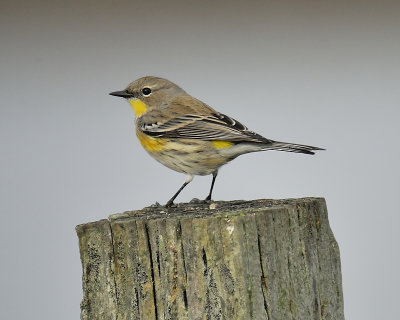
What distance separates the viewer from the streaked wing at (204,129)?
526 centimetres

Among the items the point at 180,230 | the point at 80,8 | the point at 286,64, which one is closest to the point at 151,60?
the point at 80,8

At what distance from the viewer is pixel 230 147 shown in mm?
5363

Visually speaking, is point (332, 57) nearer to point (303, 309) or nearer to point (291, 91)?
point (291, 91)

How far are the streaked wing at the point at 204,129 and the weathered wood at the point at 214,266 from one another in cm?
142

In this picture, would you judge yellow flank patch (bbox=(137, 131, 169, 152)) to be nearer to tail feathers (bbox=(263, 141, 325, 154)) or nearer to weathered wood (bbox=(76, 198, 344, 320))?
tail feathers (bbox=(263, 141, 325, 154))

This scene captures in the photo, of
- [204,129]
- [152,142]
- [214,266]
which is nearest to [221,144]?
[204,129]

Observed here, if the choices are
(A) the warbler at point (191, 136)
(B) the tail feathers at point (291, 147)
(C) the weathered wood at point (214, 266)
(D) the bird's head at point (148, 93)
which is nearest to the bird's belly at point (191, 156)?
(A) the warbler at point (191, 136)

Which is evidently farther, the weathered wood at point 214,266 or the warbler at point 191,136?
the warbler at point 191,136

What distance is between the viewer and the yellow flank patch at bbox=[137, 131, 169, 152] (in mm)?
5625

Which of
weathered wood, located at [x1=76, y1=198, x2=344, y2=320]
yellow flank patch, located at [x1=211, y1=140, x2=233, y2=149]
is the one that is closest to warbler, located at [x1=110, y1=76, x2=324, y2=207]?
yellow flank patch, located at [x1=211, y1=140, x2=233, y2=149]

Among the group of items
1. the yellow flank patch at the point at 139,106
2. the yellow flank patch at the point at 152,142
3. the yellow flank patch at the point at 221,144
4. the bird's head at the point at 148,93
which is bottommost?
the yellow flank patch at the point at 221,144

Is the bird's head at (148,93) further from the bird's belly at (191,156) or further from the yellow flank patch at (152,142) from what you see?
the bird's belly at (191,156)

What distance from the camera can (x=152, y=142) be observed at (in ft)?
18.6

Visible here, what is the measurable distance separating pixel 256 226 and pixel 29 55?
4.51 meters
